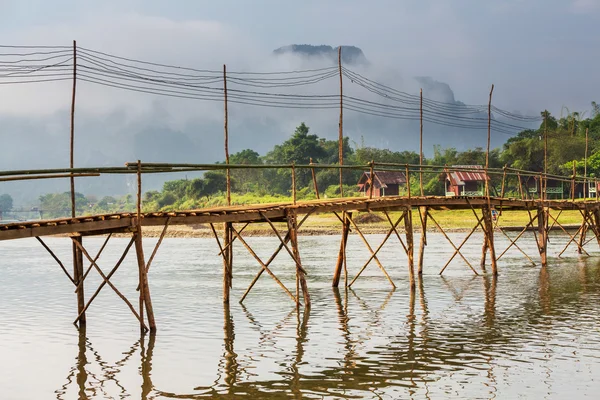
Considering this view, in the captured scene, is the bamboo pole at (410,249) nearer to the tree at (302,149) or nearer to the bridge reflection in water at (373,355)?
the bridge reflection in water at (373,355)

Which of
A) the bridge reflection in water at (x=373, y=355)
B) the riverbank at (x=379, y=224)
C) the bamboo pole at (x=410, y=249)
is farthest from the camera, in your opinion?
the riverbank at (x=379, y=224)

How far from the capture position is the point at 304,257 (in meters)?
44.2

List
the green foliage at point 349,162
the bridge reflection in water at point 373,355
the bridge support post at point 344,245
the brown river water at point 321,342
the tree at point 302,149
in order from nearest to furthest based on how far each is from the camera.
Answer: the bridge reflection in water at point 373,355 < the brown river water at point 321,342 < the bridge support post at point 344,245 < the green foliage at point 349,162 < the tree at point 302,149

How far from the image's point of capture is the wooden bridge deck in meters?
16.3

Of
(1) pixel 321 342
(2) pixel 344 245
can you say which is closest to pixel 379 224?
(2) pixel 344 245

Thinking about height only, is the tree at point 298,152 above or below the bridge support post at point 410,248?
above

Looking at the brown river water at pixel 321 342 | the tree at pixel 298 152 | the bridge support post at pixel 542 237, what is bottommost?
the brown river water at pixel 321 342

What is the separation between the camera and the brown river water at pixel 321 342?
13.5 metres

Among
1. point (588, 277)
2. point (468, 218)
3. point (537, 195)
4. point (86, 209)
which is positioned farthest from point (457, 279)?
point (86, 209)

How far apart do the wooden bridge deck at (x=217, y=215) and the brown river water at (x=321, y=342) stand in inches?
95.7

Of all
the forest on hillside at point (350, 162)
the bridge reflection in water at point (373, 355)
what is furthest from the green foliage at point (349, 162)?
the bridge reflection in water at point (373, 355)

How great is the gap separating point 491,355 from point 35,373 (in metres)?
8.20

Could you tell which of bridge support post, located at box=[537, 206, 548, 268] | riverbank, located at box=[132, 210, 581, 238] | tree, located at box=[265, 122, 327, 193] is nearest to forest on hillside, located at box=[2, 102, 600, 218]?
tree, located at box=[265, 122, 327, 193]

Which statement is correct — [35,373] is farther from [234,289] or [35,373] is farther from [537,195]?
[537,195]
